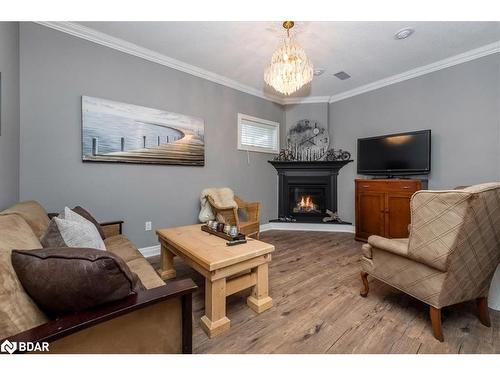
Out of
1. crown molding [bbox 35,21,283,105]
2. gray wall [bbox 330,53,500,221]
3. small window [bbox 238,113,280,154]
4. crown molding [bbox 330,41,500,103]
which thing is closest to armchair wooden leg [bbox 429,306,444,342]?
gray wall [bbox 330,53,500,221]

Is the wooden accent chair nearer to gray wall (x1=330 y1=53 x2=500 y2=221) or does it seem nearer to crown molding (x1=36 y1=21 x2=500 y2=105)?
crown molding (x1=36 y1=21 x2=500 y2=105)

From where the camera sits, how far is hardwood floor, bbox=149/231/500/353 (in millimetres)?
1354

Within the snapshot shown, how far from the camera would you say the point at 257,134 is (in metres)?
4.18

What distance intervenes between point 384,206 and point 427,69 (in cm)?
207

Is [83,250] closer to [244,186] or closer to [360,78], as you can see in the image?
[244,186]

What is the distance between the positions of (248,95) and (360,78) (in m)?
1.86

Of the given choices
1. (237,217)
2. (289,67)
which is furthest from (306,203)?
(289,67)

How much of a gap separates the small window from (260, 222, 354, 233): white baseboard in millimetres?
1443

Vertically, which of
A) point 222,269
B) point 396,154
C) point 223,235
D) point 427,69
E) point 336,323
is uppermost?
point 427,69

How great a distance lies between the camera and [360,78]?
3.60 meters

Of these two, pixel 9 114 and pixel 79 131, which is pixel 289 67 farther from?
pixel 9 114

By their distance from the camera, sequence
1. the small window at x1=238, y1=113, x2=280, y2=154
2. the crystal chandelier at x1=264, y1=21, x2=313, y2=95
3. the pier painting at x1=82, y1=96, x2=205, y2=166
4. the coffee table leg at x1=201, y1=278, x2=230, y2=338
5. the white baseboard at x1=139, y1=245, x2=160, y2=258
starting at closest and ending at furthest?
the coffee table leg at x1=201, y1=278, x2=230, y2=338, the crystal chandelier at x1=264, y1=21, x2=313, y2=95, the pier painting at x1=82, y1=96, x2=205, y2=166, the white baseboard at x1=139, y1=245, x2=160, y2=258, the small window at x1=238, y1=113, x2=280, y2=154

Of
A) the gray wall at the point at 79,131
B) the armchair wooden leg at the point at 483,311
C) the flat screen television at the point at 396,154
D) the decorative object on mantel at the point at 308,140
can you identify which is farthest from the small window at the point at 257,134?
the armchair wooden leg at the point at 483,311
